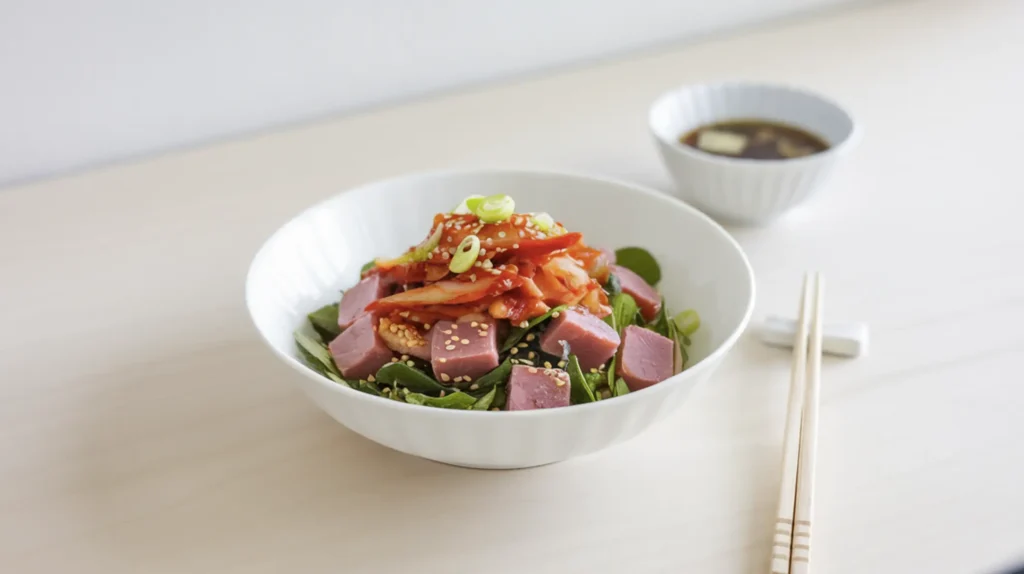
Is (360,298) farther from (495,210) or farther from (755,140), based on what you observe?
(755,140)

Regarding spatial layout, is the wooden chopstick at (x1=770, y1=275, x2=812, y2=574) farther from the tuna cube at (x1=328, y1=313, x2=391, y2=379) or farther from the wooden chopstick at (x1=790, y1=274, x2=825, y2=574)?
the tuna cube at (x1=328, y1=313, x2=391, y2=379)

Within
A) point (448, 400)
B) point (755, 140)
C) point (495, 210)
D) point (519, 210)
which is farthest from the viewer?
point (755, 140)

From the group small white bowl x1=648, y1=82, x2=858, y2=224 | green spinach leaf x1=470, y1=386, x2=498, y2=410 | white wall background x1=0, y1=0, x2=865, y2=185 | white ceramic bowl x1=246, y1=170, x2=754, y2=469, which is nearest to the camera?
white ceramic bowl x1=246, y1=170, x2=754, y2=469

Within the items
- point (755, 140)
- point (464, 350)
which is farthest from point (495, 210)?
point (755, 140)

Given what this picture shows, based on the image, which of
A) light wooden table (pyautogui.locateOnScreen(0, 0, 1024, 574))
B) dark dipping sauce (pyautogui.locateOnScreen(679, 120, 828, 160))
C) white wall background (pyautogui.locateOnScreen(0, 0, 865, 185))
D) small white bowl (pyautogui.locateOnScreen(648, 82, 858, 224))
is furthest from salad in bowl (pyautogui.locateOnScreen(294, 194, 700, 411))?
white wall background (pyautogui.locateOnScreen(0, 0, 865, 185))

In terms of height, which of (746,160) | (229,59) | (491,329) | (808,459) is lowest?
(808,459)

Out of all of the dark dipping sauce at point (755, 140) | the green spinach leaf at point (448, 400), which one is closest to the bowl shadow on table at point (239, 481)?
the green spinach leaf at point (448, 400)
